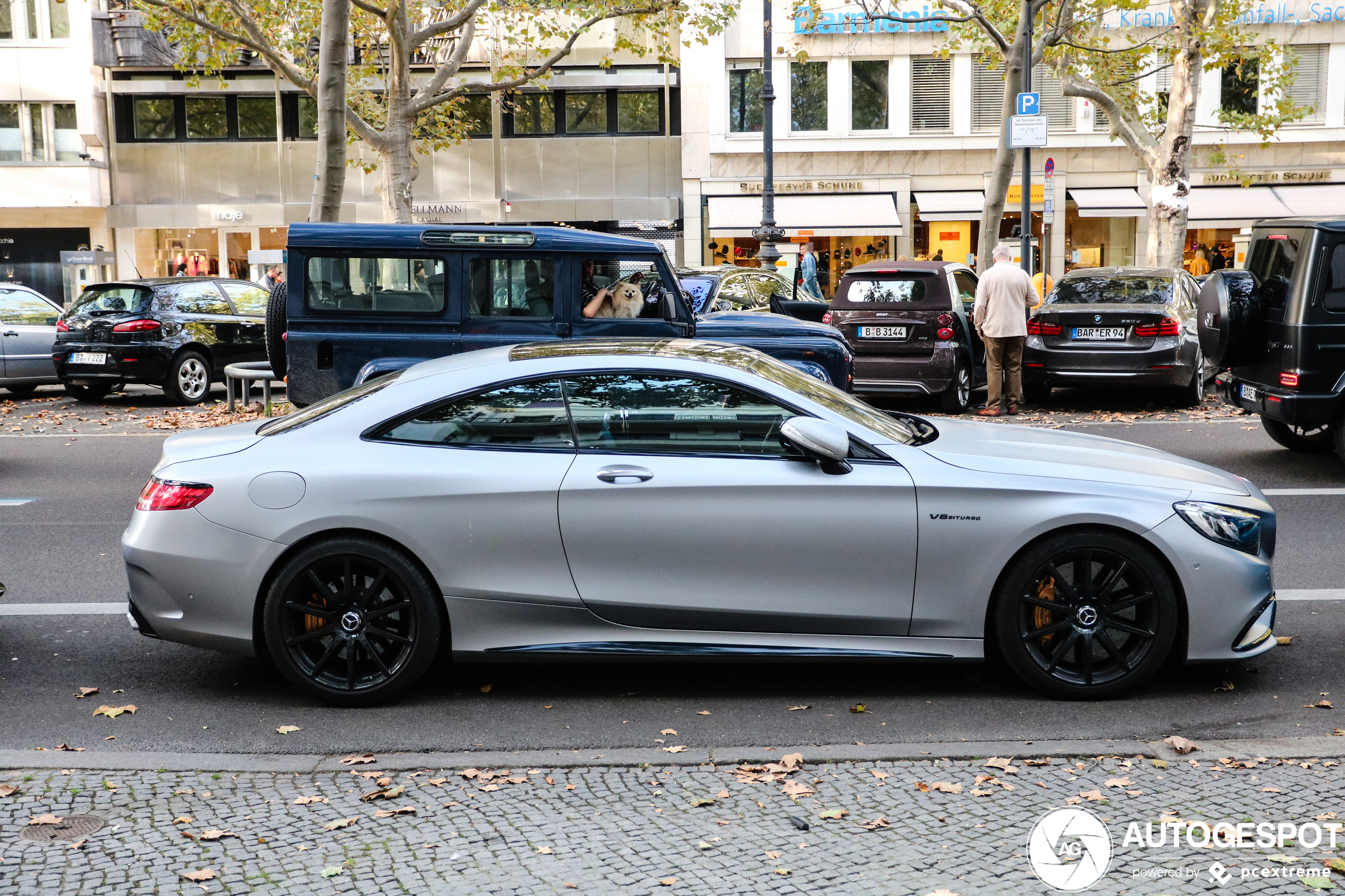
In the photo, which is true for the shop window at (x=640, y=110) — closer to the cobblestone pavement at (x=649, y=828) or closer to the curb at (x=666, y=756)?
the curb at (x=666, y=756)

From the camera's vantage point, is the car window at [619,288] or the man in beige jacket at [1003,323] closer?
the car window at [619,288]

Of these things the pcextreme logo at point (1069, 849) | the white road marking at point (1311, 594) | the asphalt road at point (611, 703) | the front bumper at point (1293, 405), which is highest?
the front bumper at point (1293, 405)

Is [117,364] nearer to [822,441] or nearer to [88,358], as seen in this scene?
[88,358]

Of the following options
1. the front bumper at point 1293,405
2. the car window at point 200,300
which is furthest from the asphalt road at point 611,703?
the car window at point 200,300

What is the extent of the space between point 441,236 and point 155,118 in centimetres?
3264

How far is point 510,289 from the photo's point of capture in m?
10.1

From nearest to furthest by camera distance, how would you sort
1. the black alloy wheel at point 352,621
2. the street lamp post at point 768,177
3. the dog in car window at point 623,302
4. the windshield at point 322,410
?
the black alloy wheel at point 352,621 → the windshield at point 322,410 → the dog in car window at point 623,302 → the street lamp post at point 768,177

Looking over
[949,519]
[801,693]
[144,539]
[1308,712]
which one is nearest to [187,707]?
[144,539]

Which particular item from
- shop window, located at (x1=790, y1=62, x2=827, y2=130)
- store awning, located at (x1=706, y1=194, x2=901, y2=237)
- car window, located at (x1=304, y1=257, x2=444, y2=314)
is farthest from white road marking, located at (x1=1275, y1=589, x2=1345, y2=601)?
shop window, located at (x1=790, y1=62, x2=827, y2=130)

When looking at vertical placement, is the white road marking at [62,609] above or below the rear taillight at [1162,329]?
below

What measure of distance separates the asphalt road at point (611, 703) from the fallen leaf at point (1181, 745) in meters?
0.19

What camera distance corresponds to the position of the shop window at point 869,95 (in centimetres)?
3719

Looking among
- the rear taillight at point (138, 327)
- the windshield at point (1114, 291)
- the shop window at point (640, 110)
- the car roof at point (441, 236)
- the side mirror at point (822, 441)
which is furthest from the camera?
the shop window at point (640, 110)

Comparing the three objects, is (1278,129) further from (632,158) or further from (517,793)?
(517,793)
